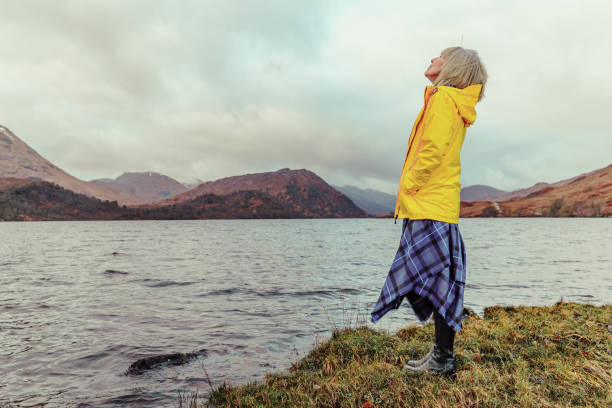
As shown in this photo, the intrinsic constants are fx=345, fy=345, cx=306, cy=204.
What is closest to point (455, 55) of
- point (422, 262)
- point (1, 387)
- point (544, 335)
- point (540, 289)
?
point (422, 262)

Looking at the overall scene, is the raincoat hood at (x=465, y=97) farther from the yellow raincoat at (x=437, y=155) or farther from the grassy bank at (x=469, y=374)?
the grassy bank at (x=469, y=374)

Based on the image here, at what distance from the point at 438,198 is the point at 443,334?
186 centimetres

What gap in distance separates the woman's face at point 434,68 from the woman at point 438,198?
10 cm

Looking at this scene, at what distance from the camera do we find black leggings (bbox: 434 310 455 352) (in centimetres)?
462

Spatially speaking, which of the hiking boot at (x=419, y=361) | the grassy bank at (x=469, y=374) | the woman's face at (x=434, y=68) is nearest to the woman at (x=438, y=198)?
the woman's face at (x=434, y=68)

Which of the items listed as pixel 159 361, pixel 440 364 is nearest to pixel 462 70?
pixel 440 364

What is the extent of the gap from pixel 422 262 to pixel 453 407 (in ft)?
5.22

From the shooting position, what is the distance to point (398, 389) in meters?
4.29

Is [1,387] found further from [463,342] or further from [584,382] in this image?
[584,382]

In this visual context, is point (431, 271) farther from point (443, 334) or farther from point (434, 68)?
point (434, 68)

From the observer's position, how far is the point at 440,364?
475 centimetres

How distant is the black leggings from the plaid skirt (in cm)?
23

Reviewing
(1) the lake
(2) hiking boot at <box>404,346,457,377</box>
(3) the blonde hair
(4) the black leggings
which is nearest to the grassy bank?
(2) hiking boot at <box>404,346,457,377</box>

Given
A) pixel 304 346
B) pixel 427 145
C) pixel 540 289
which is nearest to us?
pixel 427 145
